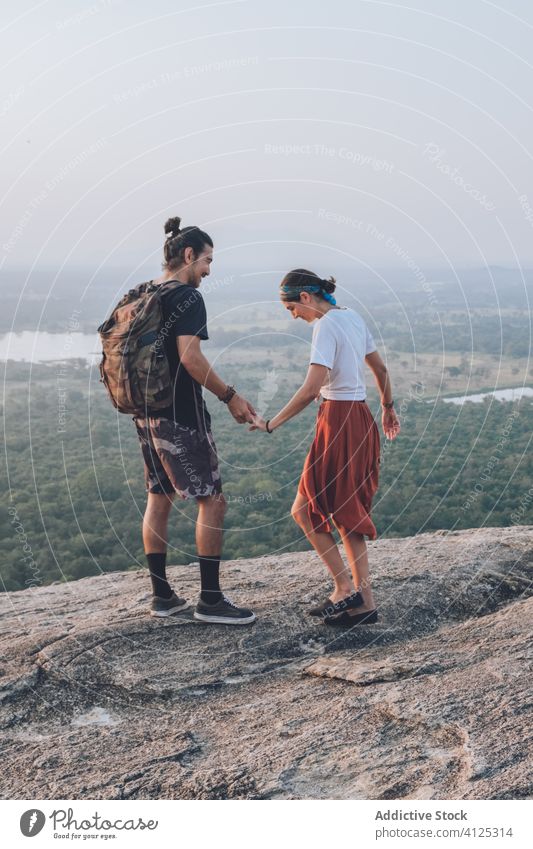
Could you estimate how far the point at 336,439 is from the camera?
18.3 feet

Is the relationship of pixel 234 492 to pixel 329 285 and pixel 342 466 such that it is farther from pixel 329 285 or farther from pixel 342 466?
pixel 329 285

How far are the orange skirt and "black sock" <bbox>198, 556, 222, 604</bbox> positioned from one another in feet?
2.34

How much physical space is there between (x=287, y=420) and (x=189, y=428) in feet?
1.97

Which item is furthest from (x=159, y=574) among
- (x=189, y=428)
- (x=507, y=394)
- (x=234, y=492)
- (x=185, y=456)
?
(x=507, y=394)

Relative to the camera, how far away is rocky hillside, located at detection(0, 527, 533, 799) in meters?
3.93

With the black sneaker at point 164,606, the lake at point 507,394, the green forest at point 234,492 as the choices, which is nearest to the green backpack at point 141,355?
the black sneaker at point 164,606

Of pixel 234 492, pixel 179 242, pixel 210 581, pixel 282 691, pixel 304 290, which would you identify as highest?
pixel 179 242

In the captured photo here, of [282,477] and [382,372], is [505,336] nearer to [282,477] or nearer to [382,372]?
[282,477]

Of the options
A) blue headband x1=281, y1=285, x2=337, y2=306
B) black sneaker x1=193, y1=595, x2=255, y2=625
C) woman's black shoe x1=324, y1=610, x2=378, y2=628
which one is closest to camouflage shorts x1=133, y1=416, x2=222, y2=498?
black sneaker x1=193, y1=595, x2=255, y2=625

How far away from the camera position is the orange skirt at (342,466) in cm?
559

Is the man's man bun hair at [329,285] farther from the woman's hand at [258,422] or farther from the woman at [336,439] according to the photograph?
the woman's hand at [258,422]

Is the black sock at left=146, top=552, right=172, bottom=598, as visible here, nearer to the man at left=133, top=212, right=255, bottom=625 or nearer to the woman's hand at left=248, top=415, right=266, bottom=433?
the man at left=133, top=212, right=255, bottom=625

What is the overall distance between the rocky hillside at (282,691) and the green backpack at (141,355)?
140 cm
